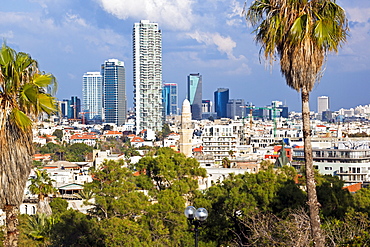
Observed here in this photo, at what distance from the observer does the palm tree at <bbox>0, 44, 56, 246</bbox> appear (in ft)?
27.4

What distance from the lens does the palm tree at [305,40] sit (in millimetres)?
9133

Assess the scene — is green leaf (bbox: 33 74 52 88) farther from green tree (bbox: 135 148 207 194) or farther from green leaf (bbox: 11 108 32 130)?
green tree (bbox: 135 148 207 194)

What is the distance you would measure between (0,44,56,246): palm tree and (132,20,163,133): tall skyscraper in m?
148

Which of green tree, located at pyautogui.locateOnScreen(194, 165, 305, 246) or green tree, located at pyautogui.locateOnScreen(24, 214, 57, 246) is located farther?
green tree, located at pyautogui.locateOnScreen(24, 214, 57, 246)

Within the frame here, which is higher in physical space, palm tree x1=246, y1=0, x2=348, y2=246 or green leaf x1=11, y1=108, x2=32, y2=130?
palm tree x1=246, y1=0, x2=348, y2=246

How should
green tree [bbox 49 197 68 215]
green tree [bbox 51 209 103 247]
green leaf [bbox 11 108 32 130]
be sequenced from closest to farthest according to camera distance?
green leaf [bbox 11 108 32 130], green tree [bbox 51 209 103 247], green tree [bbox 49 197 68 215]

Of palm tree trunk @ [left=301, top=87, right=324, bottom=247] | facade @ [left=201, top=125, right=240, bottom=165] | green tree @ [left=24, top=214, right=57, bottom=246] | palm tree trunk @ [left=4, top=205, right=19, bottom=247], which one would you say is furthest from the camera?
facade @ [left=201, top=125, right=240, bottom=165]

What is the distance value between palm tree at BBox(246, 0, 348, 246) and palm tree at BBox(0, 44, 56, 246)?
12.2 feet

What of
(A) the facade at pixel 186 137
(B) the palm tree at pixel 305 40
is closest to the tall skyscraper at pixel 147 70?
(A) the facade at pixel 186 137

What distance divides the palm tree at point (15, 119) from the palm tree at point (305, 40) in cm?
373

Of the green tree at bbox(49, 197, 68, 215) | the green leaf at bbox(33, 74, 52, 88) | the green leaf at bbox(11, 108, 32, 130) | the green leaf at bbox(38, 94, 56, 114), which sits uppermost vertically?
the green leaf at bbox(33, 74, 52, 88)

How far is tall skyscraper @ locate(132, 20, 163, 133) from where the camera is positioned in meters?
157

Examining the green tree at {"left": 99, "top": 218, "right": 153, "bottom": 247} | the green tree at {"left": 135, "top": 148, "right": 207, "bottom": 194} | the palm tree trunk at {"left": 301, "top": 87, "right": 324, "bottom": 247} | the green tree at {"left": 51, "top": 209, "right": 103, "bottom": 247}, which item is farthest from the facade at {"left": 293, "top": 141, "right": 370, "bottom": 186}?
the palm tree trunk at {"left": 301, "top": 87, "right": 324, "bottom": 247}

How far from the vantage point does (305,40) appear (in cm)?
912
